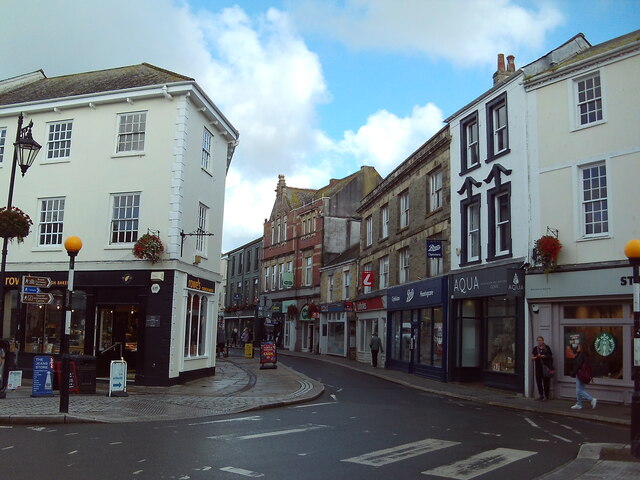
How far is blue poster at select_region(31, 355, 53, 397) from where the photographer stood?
14.8m

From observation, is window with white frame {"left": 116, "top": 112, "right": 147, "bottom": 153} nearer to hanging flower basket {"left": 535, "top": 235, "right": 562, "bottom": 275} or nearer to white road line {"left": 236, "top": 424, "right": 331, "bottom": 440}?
white road line {"left": 236, "top": 424, "right": 331, "bottom": 440}

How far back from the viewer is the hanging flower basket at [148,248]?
18406 mm

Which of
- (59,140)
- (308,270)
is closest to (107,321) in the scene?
(59,140)

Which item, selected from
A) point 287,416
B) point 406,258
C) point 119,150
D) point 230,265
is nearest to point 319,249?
point 406,258

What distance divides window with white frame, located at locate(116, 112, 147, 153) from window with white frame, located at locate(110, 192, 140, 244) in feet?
5.32

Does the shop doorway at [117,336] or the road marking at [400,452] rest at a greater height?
the shop doorway at [117,336]

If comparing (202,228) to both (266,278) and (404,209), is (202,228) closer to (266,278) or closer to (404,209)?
(404,209)

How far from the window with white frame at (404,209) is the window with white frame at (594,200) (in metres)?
11.8

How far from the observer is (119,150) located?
2033 cm

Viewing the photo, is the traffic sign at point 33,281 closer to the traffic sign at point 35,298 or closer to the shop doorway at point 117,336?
the traffic sign at point 35,298

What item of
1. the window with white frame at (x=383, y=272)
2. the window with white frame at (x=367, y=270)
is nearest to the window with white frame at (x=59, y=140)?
the window with white frame at (x=383, y=272)

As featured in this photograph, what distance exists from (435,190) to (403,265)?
4955 mm

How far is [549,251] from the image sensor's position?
17.5 metres

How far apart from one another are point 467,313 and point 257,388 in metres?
8.82
